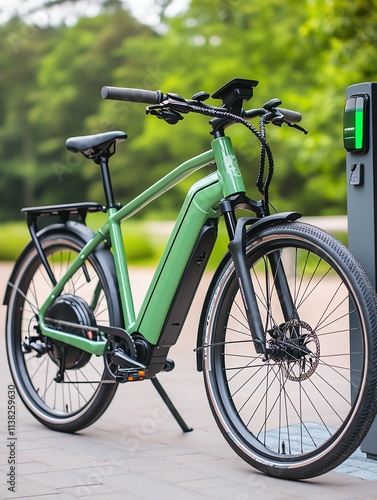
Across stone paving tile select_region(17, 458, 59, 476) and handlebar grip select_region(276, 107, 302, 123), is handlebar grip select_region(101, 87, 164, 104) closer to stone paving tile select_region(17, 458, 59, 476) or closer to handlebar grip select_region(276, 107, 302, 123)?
handlebar grip select_region(276, 107, 302, 123)

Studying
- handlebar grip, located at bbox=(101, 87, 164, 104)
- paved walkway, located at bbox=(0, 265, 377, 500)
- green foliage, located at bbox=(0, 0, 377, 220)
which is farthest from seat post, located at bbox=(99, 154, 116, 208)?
green foliage, located at bbox=(0, 0, 377, 220)

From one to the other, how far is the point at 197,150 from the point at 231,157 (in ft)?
86.7

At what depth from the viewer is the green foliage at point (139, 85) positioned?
26.1m

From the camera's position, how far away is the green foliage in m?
26.1

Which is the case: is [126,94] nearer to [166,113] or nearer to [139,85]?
[166,113]

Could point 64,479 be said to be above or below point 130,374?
below

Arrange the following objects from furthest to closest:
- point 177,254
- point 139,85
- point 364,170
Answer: point 139,85 → point 177,254 → point 364,170

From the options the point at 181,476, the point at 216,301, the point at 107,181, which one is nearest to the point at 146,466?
the point at 181,476

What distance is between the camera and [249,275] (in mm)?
3537

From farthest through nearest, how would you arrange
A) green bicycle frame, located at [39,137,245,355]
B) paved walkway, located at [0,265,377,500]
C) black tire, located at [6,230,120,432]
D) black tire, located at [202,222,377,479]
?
black tire, located at [6,230,120,432]
green bicycle frame, located at [39,137,245,355]
paved walkway, located at [0,265,377,500]
black tire, located at [202,222,377,479]

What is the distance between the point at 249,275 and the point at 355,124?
77 cm

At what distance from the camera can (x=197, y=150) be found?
98.4 ft

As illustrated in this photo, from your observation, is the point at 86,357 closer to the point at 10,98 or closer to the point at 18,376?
the point at 18,376

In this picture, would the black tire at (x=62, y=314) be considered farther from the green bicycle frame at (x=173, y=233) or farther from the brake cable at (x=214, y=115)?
the brake cable at (x=214, y=115)
